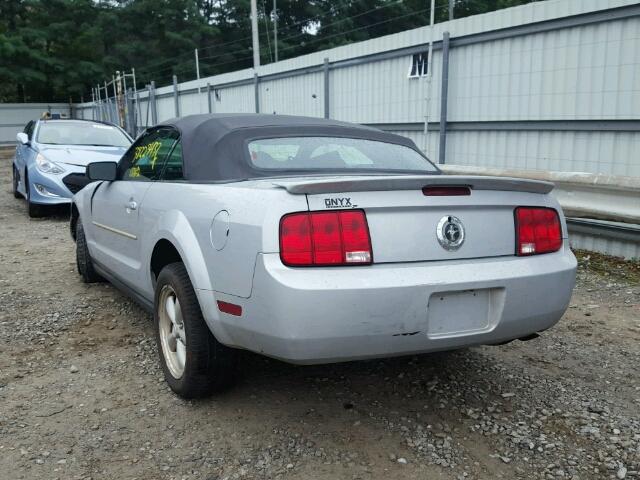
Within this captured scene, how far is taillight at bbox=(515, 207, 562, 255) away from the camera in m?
2.78

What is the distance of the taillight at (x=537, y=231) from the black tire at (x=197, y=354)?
4.86ft

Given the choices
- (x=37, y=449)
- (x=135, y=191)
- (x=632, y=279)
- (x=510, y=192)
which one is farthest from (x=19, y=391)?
(x=632, y=279)

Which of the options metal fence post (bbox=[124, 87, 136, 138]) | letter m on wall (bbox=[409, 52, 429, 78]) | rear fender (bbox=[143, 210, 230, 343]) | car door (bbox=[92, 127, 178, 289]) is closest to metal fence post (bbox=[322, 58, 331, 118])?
letter m on wall (bbox=[409, 52, 429, 78])

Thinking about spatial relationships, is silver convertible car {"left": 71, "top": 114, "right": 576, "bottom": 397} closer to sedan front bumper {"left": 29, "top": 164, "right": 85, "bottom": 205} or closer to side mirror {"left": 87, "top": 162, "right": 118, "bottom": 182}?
side mirror {"left": 87, "top": 162, "right": 118, "bottom": 182}

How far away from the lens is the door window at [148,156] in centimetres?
369

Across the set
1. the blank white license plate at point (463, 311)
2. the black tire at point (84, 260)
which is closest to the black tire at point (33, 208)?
the black tire at point (84, 260)

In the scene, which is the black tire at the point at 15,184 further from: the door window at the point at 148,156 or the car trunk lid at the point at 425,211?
the car trunk lid at the point at 425,211

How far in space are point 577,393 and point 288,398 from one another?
1.54m

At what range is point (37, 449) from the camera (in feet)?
8.63

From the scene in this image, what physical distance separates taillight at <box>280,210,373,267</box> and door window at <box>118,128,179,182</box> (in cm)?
155

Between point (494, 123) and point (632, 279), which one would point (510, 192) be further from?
point (494, 123)

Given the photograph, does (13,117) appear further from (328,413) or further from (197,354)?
(328,413)

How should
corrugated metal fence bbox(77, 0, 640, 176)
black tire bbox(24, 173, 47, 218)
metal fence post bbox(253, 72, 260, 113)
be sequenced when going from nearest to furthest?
corrugated metal fence bbox(77, 0, 640, 176) → black tire bbox(24, 173, 47, 218) → metal fence post bbox(253, 72, 260, 113)

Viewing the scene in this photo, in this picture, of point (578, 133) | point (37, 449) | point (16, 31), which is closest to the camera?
point (37, 449)
